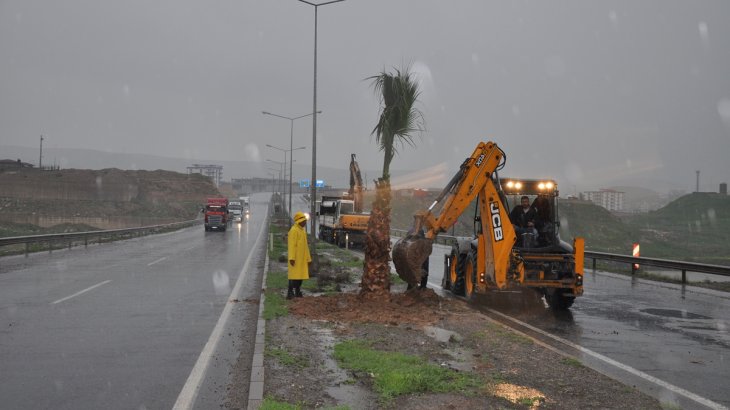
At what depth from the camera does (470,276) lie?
1339 cm

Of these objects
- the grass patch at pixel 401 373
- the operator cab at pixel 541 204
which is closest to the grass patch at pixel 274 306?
the grass patch at pixel 401 373

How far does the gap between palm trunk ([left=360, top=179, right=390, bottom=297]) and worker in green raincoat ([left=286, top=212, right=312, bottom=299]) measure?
130 cm

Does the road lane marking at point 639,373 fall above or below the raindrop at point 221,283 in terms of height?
above

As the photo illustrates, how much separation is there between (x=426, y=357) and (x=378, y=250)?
443 centimetres

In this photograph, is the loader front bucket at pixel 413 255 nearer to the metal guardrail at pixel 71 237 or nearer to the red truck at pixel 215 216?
the metal guardrail at pixel 71 237

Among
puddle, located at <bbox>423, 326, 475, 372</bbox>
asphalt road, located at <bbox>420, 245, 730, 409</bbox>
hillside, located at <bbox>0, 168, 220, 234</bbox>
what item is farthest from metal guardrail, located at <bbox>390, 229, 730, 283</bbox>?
hillside, located at <bbox>0, 168, 220, 234</bbox>

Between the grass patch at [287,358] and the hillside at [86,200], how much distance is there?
207ft

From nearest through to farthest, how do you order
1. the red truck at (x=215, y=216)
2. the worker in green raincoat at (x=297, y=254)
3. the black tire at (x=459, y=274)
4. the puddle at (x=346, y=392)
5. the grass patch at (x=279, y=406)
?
1. the grass patch at (x=279, y=406)
2. the puddle at (x=346, y=392)
3. the worker in green raincoat at (x=297, y=254)
4. the black tire at (x=459, y=274)
5. the red truck at (x=215, y=216)

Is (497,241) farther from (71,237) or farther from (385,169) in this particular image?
(71,237)

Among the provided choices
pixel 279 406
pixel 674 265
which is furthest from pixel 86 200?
pixel 279 406

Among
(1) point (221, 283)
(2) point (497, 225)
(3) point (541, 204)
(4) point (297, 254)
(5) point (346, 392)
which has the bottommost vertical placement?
(1) point (221, 283)

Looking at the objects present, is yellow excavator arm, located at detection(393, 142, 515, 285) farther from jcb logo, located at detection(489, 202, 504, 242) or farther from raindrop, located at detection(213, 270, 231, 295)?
raindrop, located at detection(213, 270, 231, 295)

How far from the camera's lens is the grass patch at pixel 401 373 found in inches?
235

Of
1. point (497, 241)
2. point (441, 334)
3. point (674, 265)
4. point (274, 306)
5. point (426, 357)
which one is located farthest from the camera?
point (674, 265)
